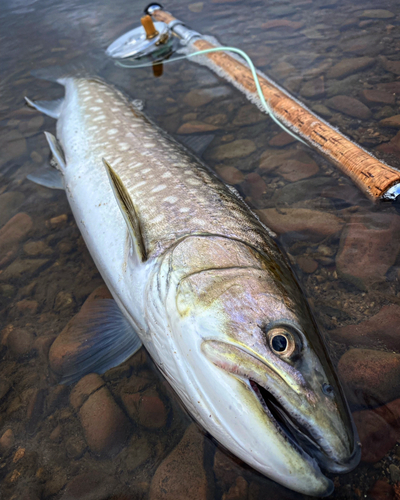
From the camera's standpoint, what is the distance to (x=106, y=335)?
2.37 m

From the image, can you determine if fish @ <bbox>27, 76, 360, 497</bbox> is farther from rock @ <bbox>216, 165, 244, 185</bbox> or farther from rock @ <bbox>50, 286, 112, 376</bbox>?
rock @ <bbox>216, 165, 244, 185</bbox>

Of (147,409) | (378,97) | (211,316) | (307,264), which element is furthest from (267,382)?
(378,97)

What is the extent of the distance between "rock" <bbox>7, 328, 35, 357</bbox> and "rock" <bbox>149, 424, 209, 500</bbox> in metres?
1.27

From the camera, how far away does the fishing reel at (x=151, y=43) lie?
5250 mm

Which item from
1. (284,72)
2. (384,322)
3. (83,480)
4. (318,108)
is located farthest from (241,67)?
(83,480)

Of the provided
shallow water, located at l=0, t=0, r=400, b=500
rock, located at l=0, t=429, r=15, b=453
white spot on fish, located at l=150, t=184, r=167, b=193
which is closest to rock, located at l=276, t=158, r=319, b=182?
shallow water, located at l=0, t=0, r=400, b=500

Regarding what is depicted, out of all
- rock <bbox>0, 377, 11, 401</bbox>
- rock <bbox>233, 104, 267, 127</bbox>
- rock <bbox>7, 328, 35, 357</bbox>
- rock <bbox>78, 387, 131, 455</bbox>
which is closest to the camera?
rock <bbox>78, 387, 131, 455</bbox>

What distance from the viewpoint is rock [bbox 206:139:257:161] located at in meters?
3.66

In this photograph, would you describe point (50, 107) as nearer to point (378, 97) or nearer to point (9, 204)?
point (9, 204)

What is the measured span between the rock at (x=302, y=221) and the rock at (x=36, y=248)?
1926mm

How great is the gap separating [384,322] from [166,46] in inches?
209

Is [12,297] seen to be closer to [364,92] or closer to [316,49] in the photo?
[364,92]

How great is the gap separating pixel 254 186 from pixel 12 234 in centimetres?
232

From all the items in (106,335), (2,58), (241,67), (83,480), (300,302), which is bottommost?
(83,480)
